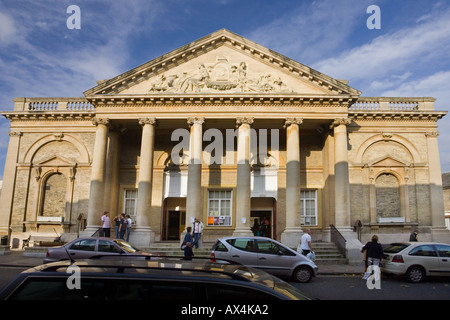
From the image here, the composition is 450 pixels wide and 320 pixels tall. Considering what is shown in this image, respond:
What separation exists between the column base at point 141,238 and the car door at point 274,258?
8.78 meters

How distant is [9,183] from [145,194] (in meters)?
10.6

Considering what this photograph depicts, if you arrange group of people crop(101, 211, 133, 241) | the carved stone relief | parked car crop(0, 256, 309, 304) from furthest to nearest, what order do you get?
the carved stone relief < group of people crop(101, 211, 133, 241) < parked car crop(0, 256, 309, 304)

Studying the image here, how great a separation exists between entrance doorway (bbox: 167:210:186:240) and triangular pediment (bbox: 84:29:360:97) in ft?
27.4

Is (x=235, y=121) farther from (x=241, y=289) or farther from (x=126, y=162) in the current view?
(x=241, y=289)

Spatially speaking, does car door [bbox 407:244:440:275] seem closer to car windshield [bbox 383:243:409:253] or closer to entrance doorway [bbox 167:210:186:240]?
car windshield [bbox 383:243:409:253]

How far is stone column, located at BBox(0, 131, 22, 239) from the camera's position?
74.8 ft

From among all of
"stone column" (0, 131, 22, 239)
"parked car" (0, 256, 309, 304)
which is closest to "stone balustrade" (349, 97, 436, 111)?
"parked car" (0, 256, 309, 304)

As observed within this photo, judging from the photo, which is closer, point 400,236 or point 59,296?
point 59,296

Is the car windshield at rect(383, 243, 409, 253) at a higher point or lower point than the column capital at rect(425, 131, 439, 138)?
lower

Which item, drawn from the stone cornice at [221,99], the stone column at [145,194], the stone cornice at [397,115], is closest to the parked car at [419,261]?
A: the stone cornice at [221,99]

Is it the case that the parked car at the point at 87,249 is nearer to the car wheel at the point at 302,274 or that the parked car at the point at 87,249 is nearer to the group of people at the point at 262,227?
the car wheel at the point at 302,274
